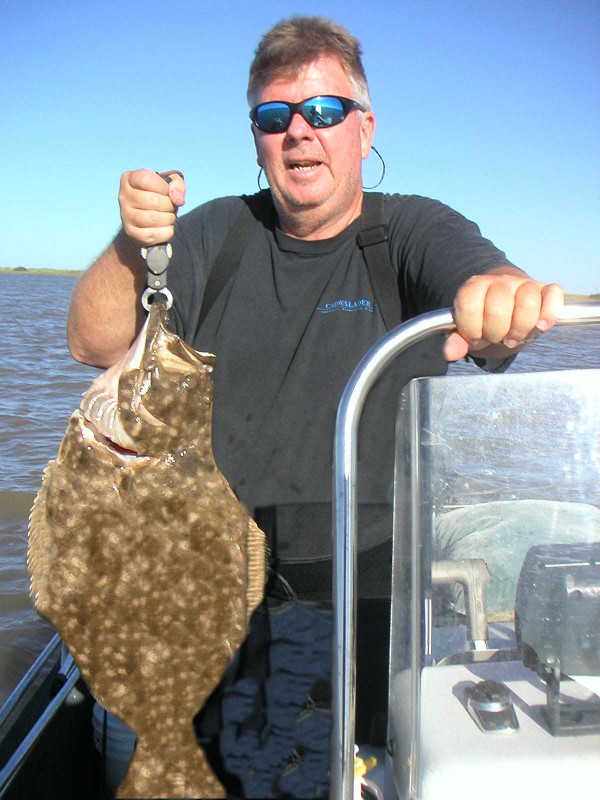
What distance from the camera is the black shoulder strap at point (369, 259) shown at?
8.98 feet

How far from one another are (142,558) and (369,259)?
1510mm

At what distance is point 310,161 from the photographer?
9.36 feet

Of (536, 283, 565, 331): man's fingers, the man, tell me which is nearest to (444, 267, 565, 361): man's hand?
(536, 283, 565, 331): man's fingers

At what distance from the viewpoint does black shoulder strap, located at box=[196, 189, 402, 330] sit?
2.74 metres

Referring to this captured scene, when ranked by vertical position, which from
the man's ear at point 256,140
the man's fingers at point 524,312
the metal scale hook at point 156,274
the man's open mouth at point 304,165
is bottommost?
the man's fingers at point 524,312

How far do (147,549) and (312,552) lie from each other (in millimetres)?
798

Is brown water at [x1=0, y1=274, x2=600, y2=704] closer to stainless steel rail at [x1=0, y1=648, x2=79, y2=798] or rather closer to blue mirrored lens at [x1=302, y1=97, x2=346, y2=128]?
blue mirrored lens at [x1=302, y1=97, x2=346, y2=128]

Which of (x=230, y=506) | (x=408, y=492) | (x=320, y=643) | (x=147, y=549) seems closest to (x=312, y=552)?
(x=320, y=643)

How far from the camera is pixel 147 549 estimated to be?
2021 mm

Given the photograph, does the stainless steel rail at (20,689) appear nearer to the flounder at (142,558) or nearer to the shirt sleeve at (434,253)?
the flounder at (142,558)

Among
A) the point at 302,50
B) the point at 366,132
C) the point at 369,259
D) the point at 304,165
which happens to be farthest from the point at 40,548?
the point at 366,132

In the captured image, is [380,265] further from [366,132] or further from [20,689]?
[20,689]

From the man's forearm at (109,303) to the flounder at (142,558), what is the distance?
0.57m

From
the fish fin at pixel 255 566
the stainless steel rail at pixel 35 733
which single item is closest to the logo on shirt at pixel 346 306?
the fish fin at pixel 255 566
